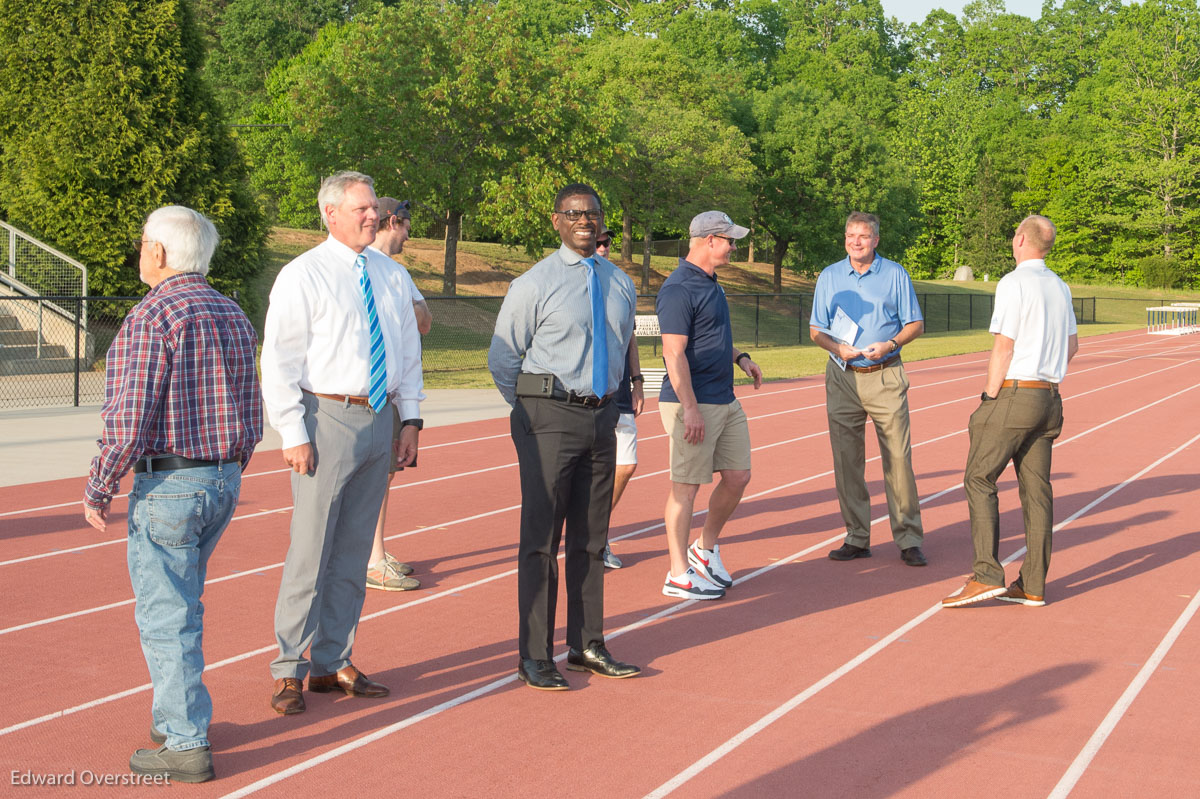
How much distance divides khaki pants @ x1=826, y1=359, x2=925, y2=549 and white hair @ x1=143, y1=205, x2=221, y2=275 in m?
4.73

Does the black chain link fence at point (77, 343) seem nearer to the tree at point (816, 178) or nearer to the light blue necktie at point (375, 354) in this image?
the light blue necktie at point (375, 354)

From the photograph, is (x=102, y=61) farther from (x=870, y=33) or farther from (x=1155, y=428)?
(x=870, y=33)

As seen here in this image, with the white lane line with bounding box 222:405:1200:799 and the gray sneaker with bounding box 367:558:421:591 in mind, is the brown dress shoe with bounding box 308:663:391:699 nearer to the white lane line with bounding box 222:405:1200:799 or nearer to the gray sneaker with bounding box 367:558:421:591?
the white lane line with bounding box 222:405:1200:799

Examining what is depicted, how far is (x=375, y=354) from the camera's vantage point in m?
4.93

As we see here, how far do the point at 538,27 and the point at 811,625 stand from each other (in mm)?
73580

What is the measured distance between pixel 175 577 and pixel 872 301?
513cm

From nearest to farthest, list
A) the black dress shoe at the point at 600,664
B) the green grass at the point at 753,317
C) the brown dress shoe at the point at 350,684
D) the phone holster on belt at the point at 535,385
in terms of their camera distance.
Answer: the brown dress shoe at the point at 350,684 → the phone holster on belt at the point at 535,385 → the black dress shoe at the point at 600,664 → the green grass at the point at 753,317

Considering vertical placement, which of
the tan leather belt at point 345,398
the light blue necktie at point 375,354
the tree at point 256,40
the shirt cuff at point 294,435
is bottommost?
the shirt cuff at point 294,435

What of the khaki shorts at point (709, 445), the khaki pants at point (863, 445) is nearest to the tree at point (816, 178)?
the khaki pants at point (863, 445)

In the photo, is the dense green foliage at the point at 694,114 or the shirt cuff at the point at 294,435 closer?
the shirt cuff at the point at 294,435

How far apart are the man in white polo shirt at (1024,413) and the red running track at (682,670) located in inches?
10.6

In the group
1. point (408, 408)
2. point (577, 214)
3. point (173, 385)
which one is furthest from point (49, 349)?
point (173, 385)

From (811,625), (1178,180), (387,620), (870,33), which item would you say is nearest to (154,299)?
(387,620)

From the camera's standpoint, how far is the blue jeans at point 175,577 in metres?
4.20
